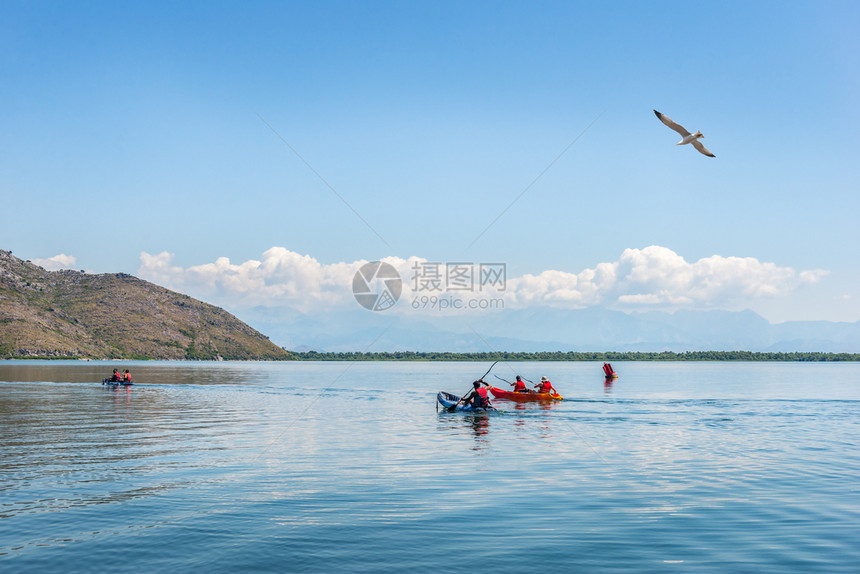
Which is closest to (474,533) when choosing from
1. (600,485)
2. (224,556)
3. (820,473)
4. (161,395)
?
(224,556)

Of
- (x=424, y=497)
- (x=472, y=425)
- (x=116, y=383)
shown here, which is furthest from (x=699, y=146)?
(x=116, y=383)

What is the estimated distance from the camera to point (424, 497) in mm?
19656

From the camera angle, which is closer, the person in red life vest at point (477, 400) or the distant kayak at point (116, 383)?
the person in red life vest at point (477, 400)

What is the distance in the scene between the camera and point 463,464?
2572 centimetres

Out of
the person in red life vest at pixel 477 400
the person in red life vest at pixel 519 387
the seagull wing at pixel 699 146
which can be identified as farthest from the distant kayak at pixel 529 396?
the seagull wing at pixel 699 146

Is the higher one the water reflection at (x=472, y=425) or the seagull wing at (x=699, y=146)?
the seagull wing at (x=699, y=146)

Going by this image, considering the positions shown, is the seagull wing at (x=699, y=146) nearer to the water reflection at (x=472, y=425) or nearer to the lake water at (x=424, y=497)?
the lake water at (x=424, y=497)

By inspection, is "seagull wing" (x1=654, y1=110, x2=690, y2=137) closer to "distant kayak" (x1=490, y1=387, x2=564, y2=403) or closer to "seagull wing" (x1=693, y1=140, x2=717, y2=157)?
"seagull wing" (x1=693, y1=140, x2=717, y2=157)

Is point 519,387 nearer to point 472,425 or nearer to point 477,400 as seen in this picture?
point 477,400

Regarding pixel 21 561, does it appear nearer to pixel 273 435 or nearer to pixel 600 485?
pixel 600 485

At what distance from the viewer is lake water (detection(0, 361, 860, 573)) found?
14078mm

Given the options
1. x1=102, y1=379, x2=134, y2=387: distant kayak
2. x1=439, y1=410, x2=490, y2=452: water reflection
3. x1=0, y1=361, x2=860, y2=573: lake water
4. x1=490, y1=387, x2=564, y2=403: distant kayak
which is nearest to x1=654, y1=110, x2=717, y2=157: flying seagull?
x1=0, y1=361, x2=860, y2=573: lake water

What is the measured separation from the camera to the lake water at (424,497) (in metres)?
14.1

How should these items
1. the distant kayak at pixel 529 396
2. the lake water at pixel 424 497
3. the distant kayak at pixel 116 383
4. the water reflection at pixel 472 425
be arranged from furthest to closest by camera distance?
the distant kayak at pixel 116 383
the distant kayak at pixel 529 396
the water reflection at pixel 472 425
the lake water at pixel 424 497
